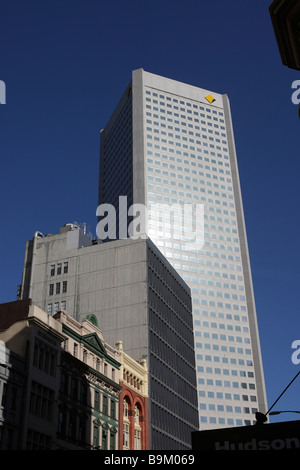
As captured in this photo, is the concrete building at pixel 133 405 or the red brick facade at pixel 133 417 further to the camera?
the concrete building at pixel 133 405

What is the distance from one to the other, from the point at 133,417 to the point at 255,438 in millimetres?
52624

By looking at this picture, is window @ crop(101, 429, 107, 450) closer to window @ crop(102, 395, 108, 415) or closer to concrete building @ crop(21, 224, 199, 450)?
window @ crop(102, 395, 108, 415)

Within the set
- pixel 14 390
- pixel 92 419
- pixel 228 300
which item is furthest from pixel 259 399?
pixel 14 390

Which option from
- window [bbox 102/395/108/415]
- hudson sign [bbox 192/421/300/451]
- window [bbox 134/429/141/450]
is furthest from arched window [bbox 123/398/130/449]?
hudson sign [bbox 192/421/300/451]

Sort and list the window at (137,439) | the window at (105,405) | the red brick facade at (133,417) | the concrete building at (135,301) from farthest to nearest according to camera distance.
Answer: the concrete building at (135,301) < the window at (137,439) < the red brick facade at (133,417) < the window at (105,405)

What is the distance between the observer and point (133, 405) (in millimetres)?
75188

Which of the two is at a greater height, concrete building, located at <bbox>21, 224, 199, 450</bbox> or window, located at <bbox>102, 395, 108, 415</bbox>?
concrete building, located at <bbox>21, 224, 199, 450</bbox>

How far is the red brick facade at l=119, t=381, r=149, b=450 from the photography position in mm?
71250

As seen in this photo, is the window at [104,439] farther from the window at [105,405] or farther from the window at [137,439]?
the window at [137,439]

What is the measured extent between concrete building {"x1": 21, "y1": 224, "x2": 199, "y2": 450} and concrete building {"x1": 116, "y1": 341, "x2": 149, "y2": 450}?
219cm

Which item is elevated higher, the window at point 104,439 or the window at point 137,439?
the window at point 137,439

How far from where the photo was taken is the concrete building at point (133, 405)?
72.0 metres

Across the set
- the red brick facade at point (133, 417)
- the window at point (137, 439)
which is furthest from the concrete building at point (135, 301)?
the window at point (137, 439)

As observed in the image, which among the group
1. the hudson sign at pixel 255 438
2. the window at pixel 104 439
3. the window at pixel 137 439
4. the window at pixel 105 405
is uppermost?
the window at pixel 105 405
